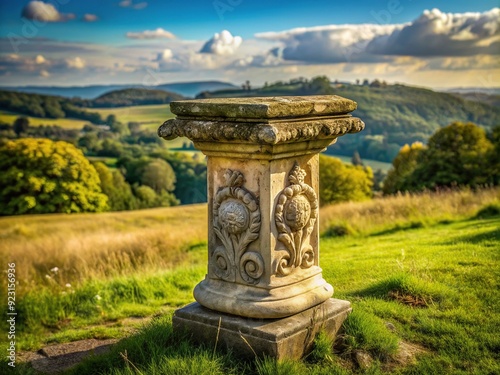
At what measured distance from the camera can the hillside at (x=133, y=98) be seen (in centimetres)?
6756

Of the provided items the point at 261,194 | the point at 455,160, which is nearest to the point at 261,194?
the point at 261,194

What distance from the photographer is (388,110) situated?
60.1 m

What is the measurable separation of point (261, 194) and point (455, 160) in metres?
29.7

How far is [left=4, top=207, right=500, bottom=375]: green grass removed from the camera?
4098 millimetres

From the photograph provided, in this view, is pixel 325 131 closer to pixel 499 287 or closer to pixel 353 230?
pixel 499 287

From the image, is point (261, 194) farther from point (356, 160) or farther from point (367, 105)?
point (367, 105)

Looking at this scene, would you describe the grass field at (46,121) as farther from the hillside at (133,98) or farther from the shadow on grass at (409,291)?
the shadow on grass at (409,291)

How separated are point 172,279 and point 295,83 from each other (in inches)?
2355

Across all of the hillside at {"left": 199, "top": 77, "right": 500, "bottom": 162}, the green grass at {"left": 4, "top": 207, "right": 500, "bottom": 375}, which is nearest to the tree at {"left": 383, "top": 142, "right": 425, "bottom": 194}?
the hillside at {"left": 199, "top": 77, "right": 500, "bottom": 162}

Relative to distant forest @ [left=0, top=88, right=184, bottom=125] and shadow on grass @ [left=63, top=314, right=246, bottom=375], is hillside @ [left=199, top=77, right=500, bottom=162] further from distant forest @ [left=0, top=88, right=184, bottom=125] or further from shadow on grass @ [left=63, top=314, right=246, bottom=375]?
shadow on grass @ [left=63, top=314, right=246, bottom=375]

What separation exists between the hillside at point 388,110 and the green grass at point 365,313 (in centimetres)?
4587

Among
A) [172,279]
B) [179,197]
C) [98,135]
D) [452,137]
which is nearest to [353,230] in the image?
[172,279]

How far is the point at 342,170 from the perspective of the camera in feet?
154

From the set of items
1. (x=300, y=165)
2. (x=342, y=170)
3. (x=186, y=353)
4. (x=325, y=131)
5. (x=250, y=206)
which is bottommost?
(x=342, y=170)
